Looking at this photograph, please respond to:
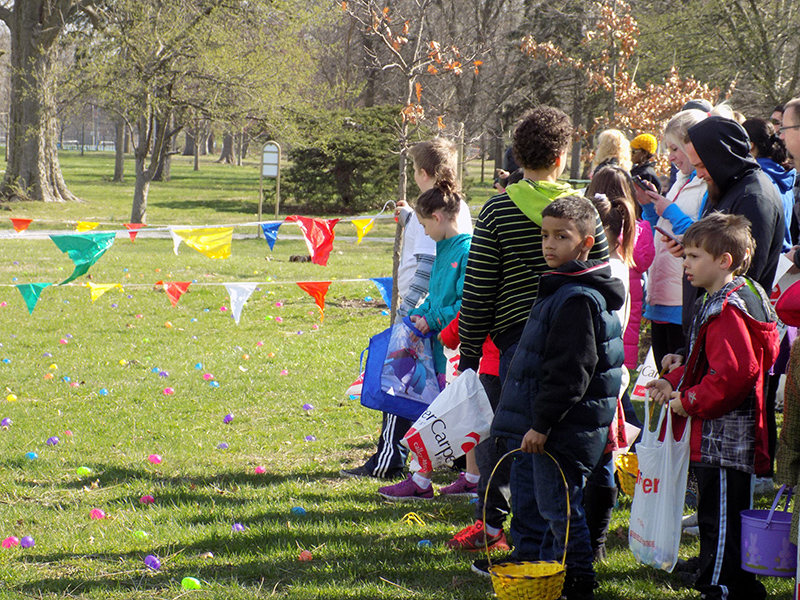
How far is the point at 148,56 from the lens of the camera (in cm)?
1909

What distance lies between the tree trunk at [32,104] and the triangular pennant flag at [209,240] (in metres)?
18.1

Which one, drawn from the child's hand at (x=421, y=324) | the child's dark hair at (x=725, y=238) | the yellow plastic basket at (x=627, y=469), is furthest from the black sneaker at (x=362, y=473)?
the child's dark hair at (x=725, y=238)

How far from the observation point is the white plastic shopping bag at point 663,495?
2.97 meters

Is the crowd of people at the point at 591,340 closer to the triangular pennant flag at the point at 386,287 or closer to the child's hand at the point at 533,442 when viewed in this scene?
the child's hand at the point at 533,442

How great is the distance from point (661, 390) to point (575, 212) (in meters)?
0.79

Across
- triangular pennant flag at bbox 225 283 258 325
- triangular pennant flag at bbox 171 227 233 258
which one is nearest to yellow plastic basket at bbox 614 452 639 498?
triangular pennant flag at bbox 225 283 258 325

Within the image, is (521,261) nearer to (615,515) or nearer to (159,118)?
(615,515)

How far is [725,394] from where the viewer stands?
282 cm

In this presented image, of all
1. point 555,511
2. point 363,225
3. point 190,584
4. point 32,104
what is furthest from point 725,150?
point 32,104

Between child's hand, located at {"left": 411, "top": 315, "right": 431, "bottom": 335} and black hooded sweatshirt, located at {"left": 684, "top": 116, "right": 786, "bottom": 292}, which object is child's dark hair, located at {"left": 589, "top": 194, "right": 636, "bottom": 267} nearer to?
black hooded sweatshirt, located at {"left": 684, "top": 116, "right": 786, "bottom": 292}

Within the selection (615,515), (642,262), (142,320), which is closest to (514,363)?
(615,515)

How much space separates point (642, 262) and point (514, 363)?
199 cm

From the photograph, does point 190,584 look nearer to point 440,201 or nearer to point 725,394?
point 440,201

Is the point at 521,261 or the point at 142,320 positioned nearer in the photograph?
the point at 521,261
